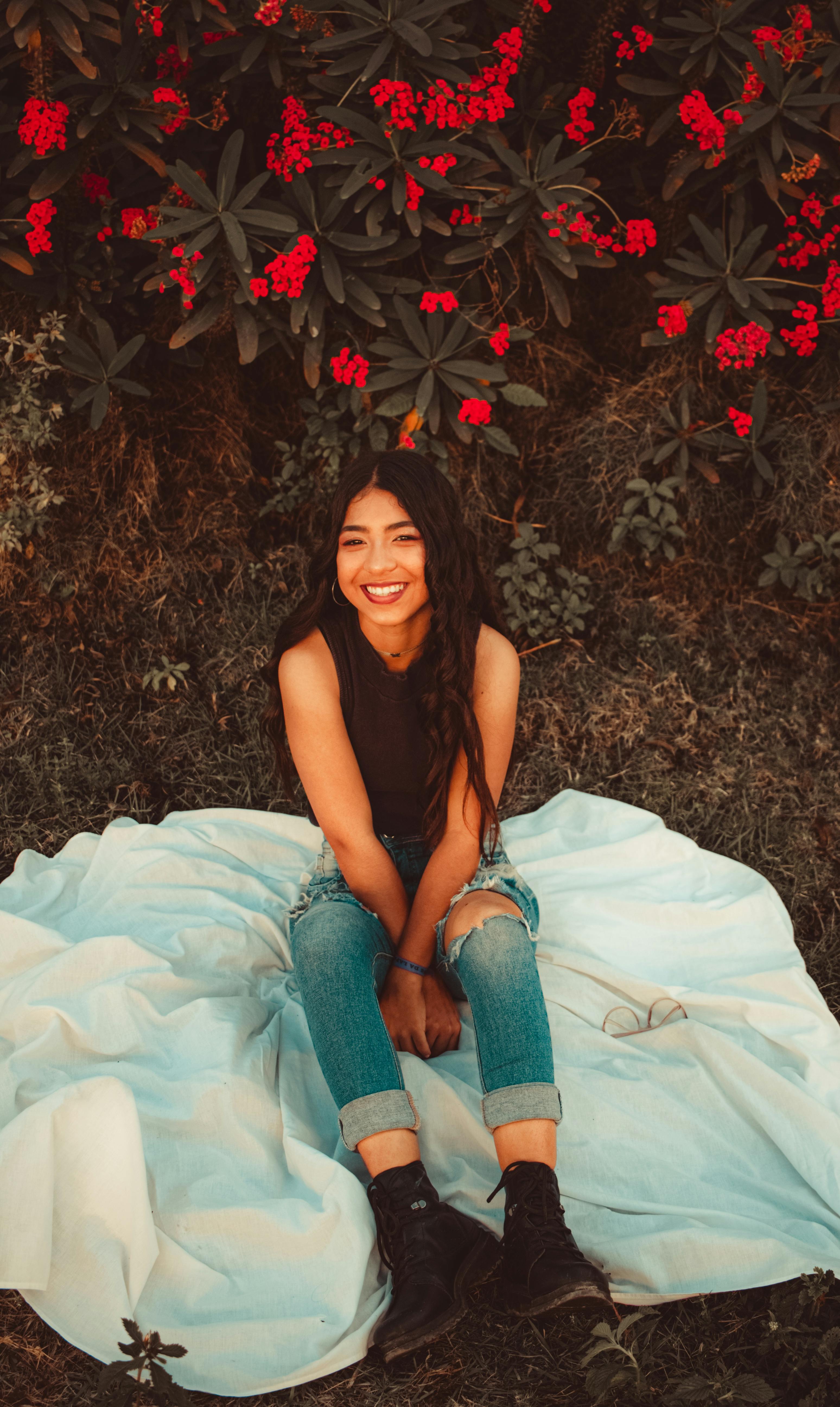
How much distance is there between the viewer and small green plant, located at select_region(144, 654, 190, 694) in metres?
2.98

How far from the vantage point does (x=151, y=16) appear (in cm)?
229

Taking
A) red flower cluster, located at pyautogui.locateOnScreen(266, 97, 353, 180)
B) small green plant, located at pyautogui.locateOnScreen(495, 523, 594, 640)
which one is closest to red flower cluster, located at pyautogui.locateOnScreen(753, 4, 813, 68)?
red flower cluster, located at pyautogui.locateOnScreen(266, 97, 353, 180)

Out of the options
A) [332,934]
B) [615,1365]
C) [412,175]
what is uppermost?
[412,175]

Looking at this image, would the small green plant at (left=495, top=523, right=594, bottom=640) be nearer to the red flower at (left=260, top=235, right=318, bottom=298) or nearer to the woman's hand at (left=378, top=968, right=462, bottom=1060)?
the red flower at (left=260, top=235, right=318, bottom=298)

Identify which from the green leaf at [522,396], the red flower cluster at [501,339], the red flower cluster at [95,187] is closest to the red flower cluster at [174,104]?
the red flower cluster at [95,187]

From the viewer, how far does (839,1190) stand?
1674mm

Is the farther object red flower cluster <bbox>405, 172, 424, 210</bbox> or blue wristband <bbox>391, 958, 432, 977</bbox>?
red flower cluster <bbox>405, 172, 424, 210</bbox>

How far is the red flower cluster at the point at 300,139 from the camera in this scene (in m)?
2.48

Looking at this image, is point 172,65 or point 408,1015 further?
point 172,65

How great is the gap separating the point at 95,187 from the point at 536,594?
170cm

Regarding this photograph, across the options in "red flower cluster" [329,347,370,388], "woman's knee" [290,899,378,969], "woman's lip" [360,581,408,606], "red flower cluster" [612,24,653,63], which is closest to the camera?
"woman's knee" [290,899,378,969]

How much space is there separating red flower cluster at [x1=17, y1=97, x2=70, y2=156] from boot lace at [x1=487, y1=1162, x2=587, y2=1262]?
2.45 metres

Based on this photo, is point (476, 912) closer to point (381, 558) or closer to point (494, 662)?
point (494, 662)

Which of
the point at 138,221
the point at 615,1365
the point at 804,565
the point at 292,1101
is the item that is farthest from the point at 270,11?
the point at 615,1365
